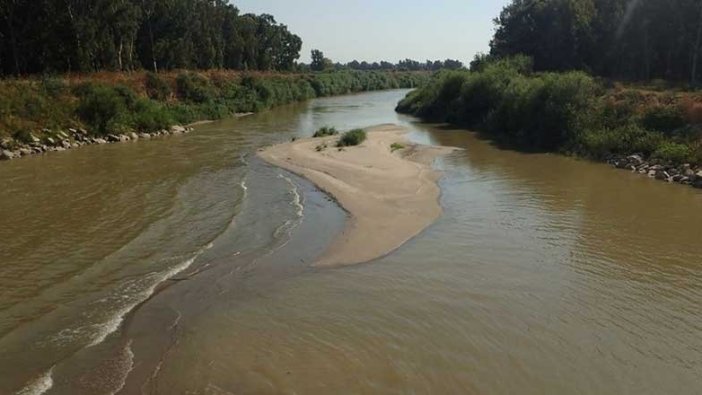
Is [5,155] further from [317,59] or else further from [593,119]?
[317,59]

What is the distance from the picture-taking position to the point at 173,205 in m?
22.2

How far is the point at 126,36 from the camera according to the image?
61562 millimetres

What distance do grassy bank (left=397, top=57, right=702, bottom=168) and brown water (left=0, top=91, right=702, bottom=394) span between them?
251 inches

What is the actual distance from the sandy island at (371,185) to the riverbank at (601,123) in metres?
6.22

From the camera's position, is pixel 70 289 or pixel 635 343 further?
pixel 70 289

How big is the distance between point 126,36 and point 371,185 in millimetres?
46711

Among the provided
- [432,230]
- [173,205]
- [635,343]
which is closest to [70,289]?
[173,205]

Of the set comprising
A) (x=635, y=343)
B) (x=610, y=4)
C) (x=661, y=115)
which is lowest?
(x=635, y=343)

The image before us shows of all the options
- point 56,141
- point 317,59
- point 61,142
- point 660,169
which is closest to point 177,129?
point 61,142

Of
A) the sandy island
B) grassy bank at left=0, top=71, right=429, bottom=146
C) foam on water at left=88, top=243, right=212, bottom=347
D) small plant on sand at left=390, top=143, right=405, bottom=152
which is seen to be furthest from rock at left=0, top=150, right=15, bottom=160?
foam on water at left=88, top=243, right=212, bottom=347

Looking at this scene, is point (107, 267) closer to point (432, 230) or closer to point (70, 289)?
point (70, 289)

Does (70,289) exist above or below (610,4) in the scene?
below

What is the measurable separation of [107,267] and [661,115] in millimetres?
29376

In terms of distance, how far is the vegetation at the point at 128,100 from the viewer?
130 ft
